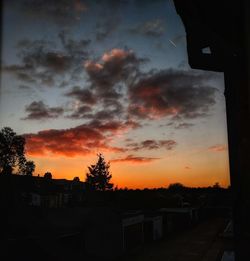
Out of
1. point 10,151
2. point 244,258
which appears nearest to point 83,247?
point 244,258

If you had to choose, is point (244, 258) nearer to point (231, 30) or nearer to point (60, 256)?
point (231, 30)

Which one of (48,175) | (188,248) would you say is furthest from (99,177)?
(188,248)

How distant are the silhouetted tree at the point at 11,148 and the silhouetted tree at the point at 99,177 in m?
41.0

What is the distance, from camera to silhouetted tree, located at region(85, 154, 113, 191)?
107250mm

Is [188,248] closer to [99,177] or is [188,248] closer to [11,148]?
[11,148]

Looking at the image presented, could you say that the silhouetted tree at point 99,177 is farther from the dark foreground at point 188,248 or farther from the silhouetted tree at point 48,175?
the dark foreground at point 188,248

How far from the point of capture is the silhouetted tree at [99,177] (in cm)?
10725

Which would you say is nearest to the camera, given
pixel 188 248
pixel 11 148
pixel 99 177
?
pixel 188 248

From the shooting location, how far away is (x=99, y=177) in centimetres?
10831

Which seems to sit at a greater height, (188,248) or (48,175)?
(48,175)

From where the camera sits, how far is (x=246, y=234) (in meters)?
2.43

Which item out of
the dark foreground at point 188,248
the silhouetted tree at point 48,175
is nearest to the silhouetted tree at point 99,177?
the silhouetted tree at point 48,175

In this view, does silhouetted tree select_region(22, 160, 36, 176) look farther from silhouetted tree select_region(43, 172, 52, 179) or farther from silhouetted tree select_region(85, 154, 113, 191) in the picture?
silhouetted tree select_region(85, 154, 113, 191)

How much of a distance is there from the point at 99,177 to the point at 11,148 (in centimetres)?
4564
